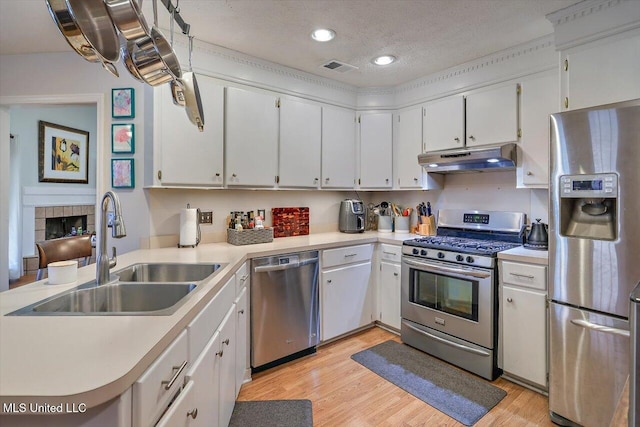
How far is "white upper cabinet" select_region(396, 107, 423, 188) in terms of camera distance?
10.4ft

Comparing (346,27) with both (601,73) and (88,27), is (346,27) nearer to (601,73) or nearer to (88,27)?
(601,73)

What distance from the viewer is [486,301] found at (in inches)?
90.2

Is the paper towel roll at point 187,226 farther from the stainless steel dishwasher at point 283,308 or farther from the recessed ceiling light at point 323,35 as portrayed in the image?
the recessed ceiling light at point 323,35

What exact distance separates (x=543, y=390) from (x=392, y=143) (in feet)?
7.68

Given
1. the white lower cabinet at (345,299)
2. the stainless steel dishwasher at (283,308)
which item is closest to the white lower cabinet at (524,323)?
the white lower cabinet at (345,299)

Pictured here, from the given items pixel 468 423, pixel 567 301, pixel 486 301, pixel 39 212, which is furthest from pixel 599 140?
pixel 39 212

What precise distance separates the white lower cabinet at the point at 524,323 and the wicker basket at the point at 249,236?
1749 mm

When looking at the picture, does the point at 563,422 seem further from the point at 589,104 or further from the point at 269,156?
the point at 269,156

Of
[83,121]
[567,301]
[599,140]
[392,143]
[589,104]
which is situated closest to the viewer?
[599,140]

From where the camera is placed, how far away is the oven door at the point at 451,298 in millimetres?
2295

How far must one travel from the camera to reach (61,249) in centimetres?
240

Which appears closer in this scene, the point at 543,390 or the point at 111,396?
the point at 111,396

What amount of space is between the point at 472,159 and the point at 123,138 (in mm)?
2644

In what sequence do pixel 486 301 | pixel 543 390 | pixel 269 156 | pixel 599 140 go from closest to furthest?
1. pixel 599 140
2. pixel 543 390
3. pixel 486 301
4. pixel 269 156
